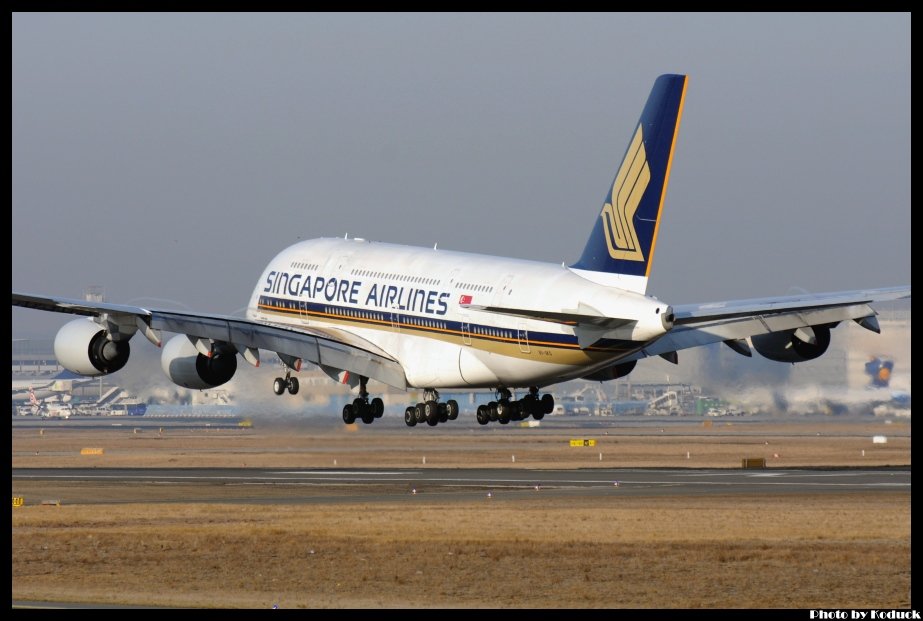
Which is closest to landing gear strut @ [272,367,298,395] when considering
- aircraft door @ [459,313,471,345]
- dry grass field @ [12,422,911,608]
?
dry grass field @ [12,422,911,608]

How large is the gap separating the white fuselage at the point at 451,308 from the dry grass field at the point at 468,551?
18.4ft

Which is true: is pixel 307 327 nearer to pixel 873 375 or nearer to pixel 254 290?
pixel 254 290

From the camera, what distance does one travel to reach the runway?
6925 cm

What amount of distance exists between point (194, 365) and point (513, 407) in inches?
507

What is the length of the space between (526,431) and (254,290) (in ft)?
247

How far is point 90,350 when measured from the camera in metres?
60.4

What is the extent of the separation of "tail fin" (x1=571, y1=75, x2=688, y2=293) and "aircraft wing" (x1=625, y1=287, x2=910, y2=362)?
294 cm

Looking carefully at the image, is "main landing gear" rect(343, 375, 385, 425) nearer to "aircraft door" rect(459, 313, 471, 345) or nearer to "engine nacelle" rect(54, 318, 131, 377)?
"aircraft door" rect(459, 313, 471, 345)

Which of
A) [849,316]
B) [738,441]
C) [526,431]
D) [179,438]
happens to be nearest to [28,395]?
[179,438]

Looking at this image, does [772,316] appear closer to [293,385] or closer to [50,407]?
[293,385]

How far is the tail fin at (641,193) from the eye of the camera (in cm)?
5331

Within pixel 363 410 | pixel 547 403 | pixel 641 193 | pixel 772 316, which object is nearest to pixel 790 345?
pixel 772 316

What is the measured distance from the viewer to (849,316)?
2292 inches

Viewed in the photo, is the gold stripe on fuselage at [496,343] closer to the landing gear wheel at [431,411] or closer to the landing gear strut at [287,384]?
the landing gear strut at [287,384]
